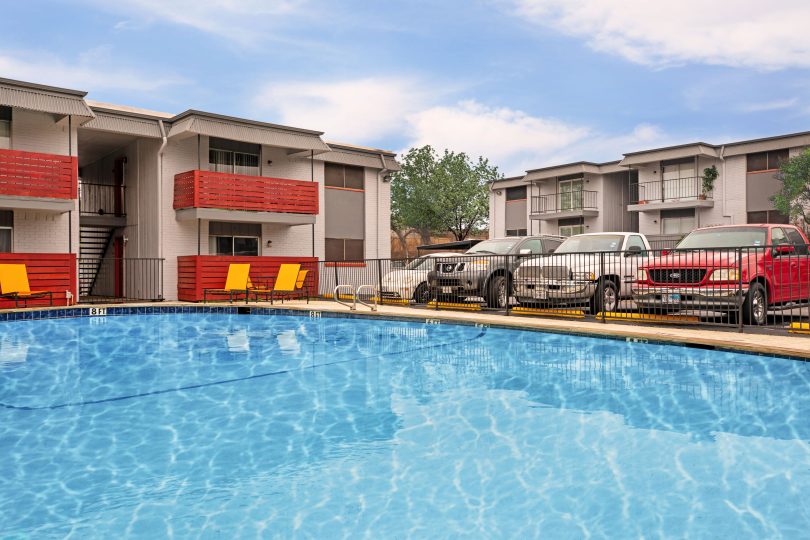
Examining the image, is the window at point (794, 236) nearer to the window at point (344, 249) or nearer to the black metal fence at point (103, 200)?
the window at point (344, 249)

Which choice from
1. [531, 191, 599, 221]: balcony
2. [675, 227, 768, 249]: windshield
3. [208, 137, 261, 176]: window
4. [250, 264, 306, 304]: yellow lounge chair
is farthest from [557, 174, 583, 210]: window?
[675, 227, 768, 249]: windshield

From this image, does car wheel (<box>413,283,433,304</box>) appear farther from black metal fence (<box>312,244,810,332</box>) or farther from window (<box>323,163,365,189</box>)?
window (<box>323,163,365,189</box>)

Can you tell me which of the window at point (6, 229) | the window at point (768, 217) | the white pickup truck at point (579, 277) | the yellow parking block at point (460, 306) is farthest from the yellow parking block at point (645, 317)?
the window at point (768, 217)

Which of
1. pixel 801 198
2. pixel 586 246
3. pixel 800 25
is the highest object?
pixel 800 25

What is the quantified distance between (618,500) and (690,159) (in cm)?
2849

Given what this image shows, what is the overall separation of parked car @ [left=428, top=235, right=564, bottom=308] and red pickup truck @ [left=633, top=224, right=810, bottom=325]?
127 inches

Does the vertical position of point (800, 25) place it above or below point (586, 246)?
above

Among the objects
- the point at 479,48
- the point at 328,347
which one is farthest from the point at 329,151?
the point at 328,347

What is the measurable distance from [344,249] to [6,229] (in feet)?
37.4

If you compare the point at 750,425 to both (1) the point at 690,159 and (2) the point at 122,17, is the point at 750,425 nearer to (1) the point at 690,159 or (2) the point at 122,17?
(2) the point at 122,17

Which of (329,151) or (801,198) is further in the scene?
(801,198)

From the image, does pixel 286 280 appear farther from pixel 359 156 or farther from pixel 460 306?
pixel 359 156

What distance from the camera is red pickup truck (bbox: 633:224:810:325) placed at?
9805 millimetres

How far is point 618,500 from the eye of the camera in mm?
3832
